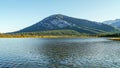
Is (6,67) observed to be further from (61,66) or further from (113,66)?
(113,66)

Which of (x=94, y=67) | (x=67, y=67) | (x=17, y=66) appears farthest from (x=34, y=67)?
(x=94, y=67)

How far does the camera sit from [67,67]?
44781 mm

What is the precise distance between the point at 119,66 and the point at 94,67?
639 cm

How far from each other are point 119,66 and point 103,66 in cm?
392

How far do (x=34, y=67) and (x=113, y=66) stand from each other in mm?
19861

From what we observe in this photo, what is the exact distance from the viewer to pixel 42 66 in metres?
46.3

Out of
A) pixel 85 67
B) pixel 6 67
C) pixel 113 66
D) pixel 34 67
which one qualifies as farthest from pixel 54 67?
pixel 113 66

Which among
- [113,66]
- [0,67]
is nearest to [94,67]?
[113,66]

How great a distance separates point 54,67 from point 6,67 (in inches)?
469

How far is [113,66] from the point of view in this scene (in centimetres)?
4562

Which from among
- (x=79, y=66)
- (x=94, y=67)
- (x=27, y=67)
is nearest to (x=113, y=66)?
(x=94, y=67)

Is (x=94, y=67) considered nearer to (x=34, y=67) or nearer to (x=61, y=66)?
(x=61, y=66)

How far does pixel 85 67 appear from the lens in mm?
44844

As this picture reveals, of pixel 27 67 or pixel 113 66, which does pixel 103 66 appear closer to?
pixel 113 66
